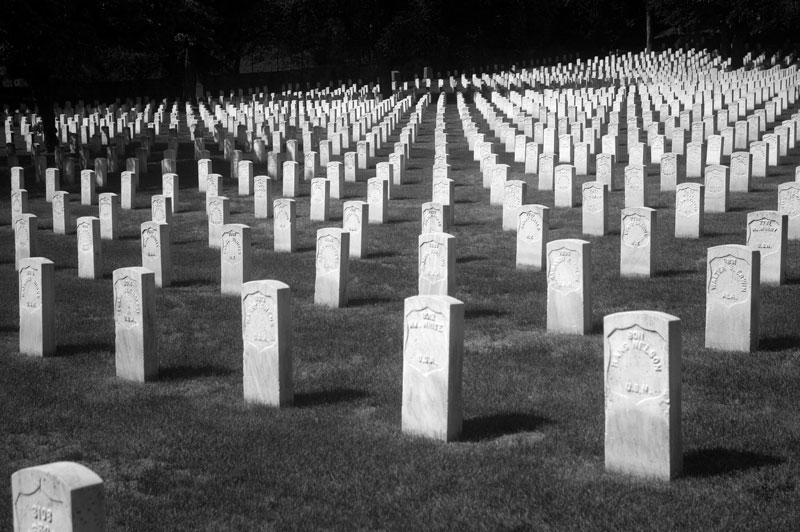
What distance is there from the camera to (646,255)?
43.4 feet

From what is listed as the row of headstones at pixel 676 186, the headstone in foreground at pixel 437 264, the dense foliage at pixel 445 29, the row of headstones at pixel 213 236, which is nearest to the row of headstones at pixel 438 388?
the row of headstones at pixel 213 236

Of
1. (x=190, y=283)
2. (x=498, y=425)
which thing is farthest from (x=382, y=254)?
(x=498, y=425)

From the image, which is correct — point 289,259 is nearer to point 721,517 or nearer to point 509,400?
point 509,400

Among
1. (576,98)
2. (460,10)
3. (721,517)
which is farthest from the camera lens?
(460,10)

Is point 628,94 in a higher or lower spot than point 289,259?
higher

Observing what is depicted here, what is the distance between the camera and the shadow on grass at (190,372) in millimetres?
9906

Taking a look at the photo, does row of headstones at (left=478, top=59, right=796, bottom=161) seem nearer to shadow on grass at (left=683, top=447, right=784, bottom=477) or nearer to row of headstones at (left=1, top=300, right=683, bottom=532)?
row of headstones at (left=1, top=300, right=683, bottom=532)

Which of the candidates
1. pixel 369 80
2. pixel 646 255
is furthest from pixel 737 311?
pixel 369 80

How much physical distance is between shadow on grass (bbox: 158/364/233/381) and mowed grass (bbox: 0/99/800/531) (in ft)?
0.10

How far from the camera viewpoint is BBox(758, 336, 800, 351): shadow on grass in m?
10.0

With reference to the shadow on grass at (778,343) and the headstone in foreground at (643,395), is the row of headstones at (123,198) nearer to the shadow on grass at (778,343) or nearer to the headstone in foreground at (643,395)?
the shadow on grass at (778,343)

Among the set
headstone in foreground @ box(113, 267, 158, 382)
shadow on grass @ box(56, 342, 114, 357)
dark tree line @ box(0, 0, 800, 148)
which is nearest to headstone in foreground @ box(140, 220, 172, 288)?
shadow on grass @ box(56, 342, 114, 357)

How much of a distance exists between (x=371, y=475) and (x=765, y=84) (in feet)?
117

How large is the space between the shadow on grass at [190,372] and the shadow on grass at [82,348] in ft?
3.39
